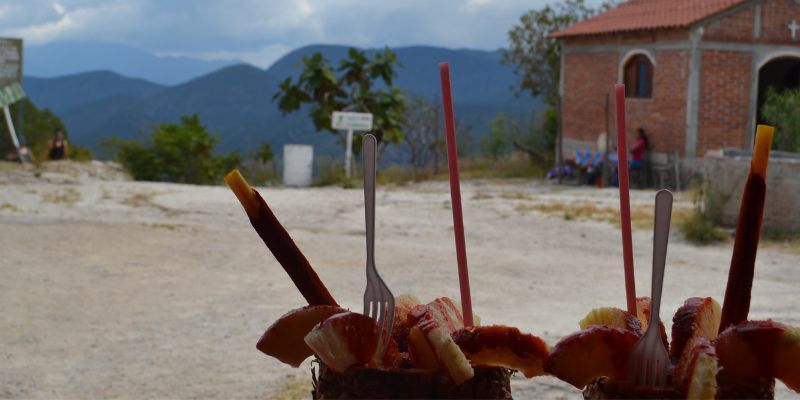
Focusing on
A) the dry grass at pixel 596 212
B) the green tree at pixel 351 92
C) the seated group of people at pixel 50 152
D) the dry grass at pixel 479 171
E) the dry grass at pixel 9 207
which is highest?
the green tree at pixel 351 92

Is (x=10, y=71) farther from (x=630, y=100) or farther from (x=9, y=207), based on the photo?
(x=630, y=100)

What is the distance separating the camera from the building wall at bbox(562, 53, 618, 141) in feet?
50.8

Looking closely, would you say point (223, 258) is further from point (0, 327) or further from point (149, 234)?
point (0, 327)

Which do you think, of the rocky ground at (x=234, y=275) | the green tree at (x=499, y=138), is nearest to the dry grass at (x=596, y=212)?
the rocky ground at (x=234, y=275)

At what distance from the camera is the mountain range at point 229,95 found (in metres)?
62.4

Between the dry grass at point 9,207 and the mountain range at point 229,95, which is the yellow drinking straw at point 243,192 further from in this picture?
the mountain range at point 229,95

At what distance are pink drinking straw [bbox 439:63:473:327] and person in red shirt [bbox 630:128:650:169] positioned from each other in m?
14.2

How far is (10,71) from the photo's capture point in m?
14.8

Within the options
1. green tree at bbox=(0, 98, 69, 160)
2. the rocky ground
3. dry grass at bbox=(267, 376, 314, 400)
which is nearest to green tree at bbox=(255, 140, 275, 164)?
green tree at bbox=(0, 98, 69, 160)

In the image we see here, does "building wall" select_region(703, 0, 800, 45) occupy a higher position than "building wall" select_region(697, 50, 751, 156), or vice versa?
"building wall" select_region(703, 0, 800, 45)

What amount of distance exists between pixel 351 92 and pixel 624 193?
626 inches

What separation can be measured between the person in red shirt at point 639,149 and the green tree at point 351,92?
5.58 m

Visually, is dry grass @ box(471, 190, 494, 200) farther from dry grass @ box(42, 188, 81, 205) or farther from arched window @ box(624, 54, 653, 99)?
dry grass @ box(42, 188, 81, 205)

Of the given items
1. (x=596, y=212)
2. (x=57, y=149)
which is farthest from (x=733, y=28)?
(x=57, y=149)
